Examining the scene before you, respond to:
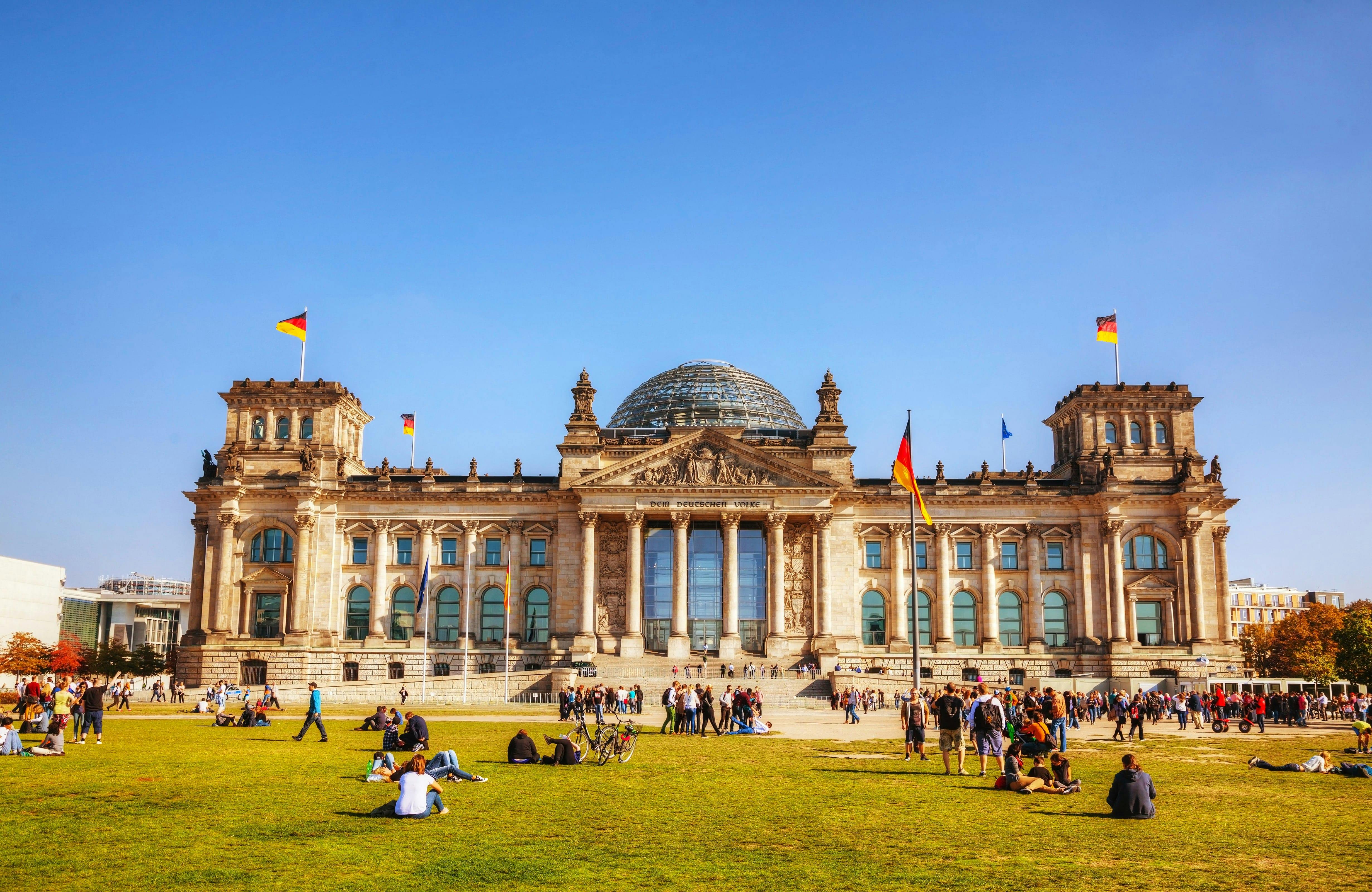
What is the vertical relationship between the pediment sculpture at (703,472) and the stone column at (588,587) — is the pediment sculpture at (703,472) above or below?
above

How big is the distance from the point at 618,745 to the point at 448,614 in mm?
57584

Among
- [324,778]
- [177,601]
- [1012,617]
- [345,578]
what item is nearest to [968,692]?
[324,778]

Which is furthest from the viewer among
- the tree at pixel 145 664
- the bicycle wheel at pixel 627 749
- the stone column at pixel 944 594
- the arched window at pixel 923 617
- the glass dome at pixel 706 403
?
the tree at pixel 145 664

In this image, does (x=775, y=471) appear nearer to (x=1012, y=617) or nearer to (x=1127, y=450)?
(x=1012, y=617)

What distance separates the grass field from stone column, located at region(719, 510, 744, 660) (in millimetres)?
48686

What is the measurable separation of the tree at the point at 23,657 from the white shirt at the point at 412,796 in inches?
3919

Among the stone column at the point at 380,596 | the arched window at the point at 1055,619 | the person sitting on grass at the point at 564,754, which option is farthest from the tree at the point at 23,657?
the person sitting on grass at the point at 564,754

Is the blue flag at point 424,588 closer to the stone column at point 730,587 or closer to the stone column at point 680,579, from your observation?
the stone column at point 680,579

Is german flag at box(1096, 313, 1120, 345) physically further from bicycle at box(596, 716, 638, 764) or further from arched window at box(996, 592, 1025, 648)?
bicycle at box(596, 716, 638, 764)

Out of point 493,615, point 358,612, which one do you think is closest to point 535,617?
point 493,615

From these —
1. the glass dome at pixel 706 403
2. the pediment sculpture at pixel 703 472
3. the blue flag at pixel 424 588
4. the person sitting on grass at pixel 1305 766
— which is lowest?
the person sitting on grass at pixel 1305 766

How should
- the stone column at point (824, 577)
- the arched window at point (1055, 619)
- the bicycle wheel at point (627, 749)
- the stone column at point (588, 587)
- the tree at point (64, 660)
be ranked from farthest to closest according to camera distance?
the tree at point (64, 660) → the arched window at point (1055, 619) → the stone column at point (824, 577) → the stone column at point (588, 587) → the bicycle wheel at point (627, 749)

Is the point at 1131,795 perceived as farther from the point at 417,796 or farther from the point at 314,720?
the point at 314,720

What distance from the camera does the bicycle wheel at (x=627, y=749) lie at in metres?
31.7
